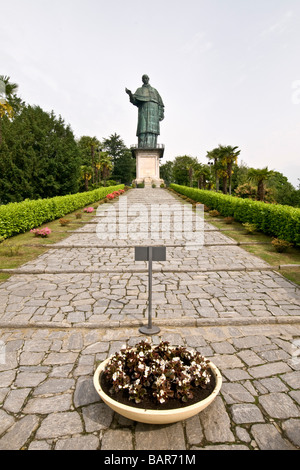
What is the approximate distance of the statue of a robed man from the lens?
54250 mm

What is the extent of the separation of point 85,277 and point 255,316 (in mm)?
4663

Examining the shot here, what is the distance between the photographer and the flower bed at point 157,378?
288 centimetres

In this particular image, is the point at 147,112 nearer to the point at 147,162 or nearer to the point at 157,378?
the point at 147,162

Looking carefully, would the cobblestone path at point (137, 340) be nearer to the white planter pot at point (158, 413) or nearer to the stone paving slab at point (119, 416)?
the stone paving slab at point (119, 416)

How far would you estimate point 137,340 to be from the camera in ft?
15.5

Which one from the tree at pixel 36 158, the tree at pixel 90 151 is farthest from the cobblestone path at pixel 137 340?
the tree at pixel 90 151

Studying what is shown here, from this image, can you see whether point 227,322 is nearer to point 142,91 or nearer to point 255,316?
point 255,316

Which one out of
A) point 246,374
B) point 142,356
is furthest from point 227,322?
point 142,356

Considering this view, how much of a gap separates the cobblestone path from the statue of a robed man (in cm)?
5058

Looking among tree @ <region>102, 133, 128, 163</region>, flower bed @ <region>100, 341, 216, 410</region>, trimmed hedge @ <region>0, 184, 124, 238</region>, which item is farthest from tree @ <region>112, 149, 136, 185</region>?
flower bed @ <region>100, 341, 216, 410</region>

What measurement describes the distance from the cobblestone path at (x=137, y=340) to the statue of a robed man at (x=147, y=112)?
50583 mm

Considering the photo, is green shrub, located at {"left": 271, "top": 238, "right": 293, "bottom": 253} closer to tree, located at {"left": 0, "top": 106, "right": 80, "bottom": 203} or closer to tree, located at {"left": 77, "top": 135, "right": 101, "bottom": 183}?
tree, located at {"left": 0, "top": 106, "right": 80, "bottom": 203}

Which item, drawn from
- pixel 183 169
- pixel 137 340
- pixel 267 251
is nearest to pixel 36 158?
pixel 267 251
